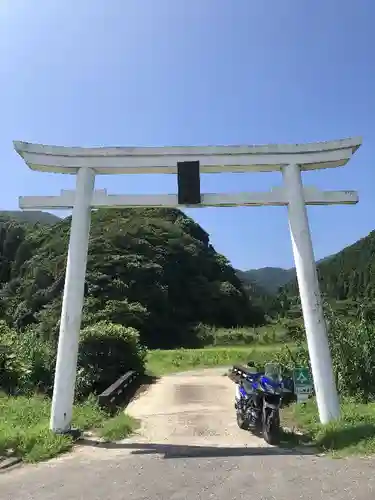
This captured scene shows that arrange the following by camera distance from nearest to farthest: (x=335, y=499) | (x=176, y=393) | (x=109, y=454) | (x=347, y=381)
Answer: (x=335, y=499) < (x=109, y=454) < (x=347, y=381) < (x=176, y=393)

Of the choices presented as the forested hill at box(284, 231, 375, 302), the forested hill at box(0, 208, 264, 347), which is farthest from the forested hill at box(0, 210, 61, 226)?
the forested hill at box(284, 231, 375, 302)

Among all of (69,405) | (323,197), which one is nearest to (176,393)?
(69,405)

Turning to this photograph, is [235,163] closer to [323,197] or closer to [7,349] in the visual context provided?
[323,197]

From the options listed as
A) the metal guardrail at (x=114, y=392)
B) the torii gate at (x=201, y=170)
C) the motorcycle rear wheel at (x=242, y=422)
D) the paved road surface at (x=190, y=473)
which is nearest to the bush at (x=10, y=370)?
the metal guardrail at (x=114, y=392)

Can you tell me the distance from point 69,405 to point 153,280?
3484 centimetres

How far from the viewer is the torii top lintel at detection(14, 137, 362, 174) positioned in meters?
→ 8.72

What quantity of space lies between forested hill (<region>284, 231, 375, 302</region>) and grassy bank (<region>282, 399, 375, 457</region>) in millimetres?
47503

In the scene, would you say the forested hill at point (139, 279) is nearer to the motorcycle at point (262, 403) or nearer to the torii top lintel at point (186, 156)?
the motorcycle at point (262, 403)

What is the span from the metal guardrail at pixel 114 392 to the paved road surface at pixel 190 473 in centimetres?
199

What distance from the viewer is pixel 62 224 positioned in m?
58.6

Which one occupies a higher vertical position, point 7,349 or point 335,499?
point 7,349

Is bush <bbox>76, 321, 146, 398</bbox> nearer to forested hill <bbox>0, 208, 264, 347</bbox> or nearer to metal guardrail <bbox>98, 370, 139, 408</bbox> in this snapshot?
metal guardrail <bbox>98, 370, 139, 408</bbox>

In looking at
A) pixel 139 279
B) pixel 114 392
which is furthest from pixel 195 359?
pixel 139 279

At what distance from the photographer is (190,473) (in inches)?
232
